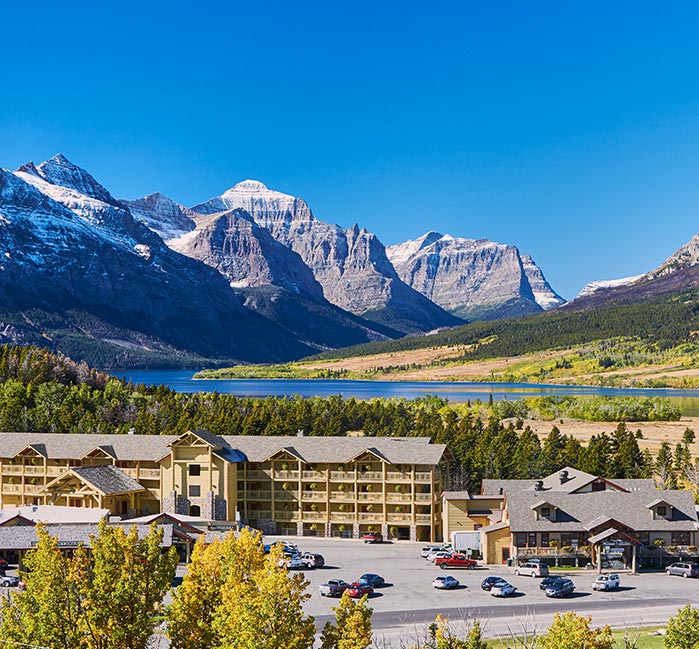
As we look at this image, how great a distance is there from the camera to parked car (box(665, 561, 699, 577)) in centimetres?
7306

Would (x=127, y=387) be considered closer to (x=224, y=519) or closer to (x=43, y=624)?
(x=224, y=519)

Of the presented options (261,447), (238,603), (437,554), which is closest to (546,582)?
(437,554)

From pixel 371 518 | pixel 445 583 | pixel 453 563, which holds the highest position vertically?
pixel 371 518

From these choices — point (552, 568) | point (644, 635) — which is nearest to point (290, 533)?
point (552, 568)

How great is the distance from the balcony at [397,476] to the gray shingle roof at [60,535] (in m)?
25.0

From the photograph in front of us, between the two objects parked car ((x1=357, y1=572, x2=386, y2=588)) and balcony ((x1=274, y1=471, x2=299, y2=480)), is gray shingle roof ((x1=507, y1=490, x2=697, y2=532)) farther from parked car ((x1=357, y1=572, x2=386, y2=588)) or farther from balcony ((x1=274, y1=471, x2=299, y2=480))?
balcony ((x1=274, y1=471, x2=299, y2=480))

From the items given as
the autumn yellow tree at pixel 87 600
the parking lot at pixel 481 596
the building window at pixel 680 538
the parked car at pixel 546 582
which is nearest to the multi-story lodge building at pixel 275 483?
the parking lot at pixel 481 596

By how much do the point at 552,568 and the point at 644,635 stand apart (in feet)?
77.4

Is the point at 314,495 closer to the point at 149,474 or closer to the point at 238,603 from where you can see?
the point at 149,474

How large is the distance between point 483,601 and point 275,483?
36.1 m

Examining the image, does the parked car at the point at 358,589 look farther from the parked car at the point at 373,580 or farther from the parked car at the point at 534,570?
the parked car at the point at 534,570

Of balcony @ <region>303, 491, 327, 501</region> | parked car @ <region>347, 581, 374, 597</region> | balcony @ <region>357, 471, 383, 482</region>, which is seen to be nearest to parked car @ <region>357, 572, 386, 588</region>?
parked car @ <region>347, 581, 374, 597</region>

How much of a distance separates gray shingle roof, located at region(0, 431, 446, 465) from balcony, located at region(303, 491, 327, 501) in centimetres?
320

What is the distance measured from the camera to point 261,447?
9625 cm
